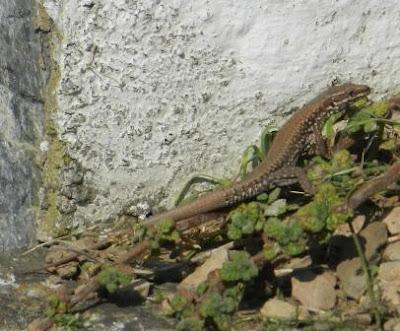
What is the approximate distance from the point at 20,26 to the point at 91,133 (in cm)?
55

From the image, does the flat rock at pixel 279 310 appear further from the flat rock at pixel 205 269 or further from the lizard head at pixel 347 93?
the lizard head at pixel 347 93

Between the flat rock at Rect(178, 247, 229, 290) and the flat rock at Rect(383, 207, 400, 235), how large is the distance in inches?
27.3

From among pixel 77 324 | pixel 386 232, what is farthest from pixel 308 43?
pixel 77 324

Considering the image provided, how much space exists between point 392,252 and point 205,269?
0.77 m

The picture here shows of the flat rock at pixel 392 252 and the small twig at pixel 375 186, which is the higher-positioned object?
the small twig at pixel 375 186

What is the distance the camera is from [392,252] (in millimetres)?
3793

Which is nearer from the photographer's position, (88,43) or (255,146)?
(88,43)

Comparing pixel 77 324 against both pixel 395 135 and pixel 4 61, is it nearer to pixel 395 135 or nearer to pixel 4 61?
pixel 4 61

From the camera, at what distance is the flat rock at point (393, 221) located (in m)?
3.92

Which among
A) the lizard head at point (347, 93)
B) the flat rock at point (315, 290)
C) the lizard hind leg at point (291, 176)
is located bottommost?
the flat rock at point (315, 290)

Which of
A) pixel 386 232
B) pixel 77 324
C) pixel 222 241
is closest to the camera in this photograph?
pixel 77 324

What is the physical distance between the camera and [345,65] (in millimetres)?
4273

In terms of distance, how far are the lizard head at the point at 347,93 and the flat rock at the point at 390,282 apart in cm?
83

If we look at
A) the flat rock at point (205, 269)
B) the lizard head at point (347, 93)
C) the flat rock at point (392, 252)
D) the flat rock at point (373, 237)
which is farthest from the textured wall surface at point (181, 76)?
the flat rock at point (392, 252)
